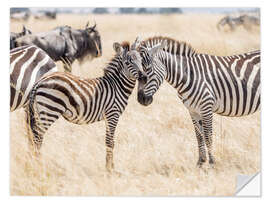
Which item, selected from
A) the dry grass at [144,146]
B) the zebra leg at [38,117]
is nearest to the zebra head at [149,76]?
the dry grass at [144,146]

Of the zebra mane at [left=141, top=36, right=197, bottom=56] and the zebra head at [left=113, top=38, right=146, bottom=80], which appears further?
the zebra mane at [left=141, top=36, right=197, bottom=56]

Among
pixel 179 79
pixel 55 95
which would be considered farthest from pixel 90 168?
pixel 179 79

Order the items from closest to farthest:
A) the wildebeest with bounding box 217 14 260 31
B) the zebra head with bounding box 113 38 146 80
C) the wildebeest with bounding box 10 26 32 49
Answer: the zebra head with bounding box 113 38 146 80 < the wildebeest with bounding box 217 14 260 31 < the wildebeest with bounding box 10 26 32 49

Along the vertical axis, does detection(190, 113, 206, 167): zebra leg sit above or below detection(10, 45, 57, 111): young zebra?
below

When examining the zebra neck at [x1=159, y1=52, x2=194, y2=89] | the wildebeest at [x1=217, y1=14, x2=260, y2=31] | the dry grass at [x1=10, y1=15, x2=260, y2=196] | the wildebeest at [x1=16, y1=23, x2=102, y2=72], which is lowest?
the dry grass at [x1=10, y1=15, x2=260, y2=196]

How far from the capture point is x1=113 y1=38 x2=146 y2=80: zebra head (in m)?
6.29

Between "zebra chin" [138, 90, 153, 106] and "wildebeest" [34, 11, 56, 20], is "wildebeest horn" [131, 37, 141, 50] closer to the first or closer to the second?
"zebra chin" [138, 90, 153, 106]

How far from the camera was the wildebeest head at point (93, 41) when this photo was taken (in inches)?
283

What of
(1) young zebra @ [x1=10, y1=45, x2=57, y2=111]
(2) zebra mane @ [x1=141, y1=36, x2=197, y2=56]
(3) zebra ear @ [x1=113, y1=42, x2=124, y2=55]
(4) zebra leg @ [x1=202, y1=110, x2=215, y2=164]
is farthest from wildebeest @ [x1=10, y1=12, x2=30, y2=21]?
(4) zebra leg @ [x1=202, y1=110, x2=215, y2=164]

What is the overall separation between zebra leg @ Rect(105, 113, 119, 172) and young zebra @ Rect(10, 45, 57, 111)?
1.09 metres

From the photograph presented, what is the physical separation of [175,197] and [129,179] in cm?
62

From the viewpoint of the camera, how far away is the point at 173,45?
662cm

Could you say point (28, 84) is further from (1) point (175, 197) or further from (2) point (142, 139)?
(1) point (175, 197)
